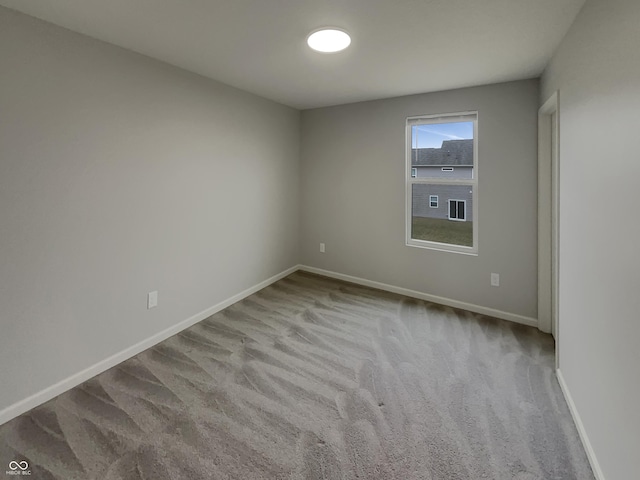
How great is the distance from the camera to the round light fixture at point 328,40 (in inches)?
78.7

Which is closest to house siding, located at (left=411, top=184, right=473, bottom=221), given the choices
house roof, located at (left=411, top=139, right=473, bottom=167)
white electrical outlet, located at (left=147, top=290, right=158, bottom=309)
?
house roof, located at (left=411, top=139, right=473, bottom=167)

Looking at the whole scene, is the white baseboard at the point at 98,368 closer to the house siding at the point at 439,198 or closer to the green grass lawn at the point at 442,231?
the green grass lawn at the point at 442,231

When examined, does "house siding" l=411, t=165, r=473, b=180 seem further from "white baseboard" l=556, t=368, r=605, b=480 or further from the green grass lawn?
"white baseboard" l=556, t=368, r=605, b=480

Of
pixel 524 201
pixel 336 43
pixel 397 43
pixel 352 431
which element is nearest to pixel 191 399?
pixel 352 431

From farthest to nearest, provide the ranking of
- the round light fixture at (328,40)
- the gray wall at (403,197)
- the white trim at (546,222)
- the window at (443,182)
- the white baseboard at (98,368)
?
the window at (443,182) < the gray wall at (403,197) < the white trim at (546,222) < the round light fixture at (328,40) < the white baseboard at (98,368)

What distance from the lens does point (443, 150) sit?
3.46 meters

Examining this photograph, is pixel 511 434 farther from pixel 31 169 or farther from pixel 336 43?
pixel 31 169

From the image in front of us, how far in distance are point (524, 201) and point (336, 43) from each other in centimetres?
227

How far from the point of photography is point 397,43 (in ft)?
7.04

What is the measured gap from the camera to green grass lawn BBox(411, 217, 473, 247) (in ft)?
11.2

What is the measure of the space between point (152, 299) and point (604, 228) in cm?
305

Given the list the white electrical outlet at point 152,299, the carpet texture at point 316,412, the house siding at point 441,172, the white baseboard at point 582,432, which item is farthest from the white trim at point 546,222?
the white electrical outlet at point 152,299

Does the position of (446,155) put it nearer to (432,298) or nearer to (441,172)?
(441,172)

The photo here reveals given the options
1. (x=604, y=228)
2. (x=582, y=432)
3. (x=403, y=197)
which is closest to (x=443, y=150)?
(x=403, y=197)
